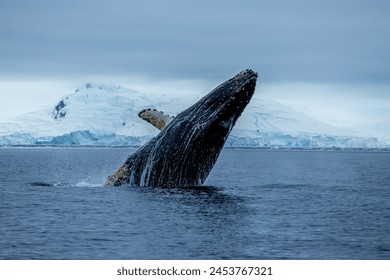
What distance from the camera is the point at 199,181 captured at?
790 inches

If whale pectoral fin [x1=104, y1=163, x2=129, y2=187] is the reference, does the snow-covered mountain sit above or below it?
above

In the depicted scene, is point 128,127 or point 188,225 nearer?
point 188,225

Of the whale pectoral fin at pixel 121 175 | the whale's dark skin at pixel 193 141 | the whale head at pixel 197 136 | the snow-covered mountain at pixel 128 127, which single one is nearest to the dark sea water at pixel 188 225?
the whale pectoral fin at pixel 121 175

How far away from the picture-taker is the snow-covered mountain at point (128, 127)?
107688 mm

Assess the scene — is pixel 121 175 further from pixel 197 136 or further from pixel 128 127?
pixel 128 127

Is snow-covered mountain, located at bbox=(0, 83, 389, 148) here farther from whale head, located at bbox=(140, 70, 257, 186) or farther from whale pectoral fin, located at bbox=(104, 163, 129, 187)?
whale head, located at bbox=(140, 70, 257, 186)

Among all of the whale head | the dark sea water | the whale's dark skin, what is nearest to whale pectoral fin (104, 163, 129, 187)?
the whale's dark skin

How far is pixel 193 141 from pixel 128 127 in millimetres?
105628

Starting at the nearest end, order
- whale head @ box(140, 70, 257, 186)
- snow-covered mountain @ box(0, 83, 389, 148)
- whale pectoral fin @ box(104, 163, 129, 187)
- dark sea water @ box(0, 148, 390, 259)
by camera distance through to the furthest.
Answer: dark sea water @ box(0, 148, 390, 259), whale head @ box(140, 70, 257, 186), whale pectoral fin @ box(104, 163, 129, 187), snow-covered mountain @ box(0, 83, 389, 148)

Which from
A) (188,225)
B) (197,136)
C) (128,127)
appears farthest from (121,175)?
(128,127)

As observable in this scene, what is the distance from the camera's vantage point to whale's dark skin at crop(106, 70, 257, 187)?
17.7 meters

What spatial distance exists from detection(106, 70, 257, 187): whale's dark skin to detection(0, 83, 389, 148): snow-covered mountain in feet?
221

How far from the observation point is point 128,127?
405ft
